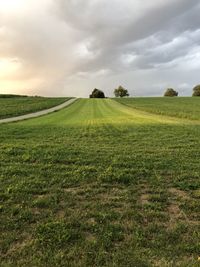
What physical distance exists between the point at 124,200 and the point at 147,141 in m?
7.88

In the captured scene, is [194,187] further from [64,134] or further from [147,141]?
[64,134]

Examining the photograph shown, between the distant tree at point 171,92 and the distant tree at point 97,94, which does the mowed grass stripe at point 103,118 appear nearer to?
the distant tree at point 97,94

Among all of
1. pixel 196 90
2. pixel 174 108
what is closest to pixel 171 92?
pixel 196 90

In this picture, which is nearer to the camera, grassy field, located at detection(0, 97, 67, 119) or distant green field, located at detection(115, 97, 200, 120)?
distant green field, located at detection(115, 97, 200, 120)

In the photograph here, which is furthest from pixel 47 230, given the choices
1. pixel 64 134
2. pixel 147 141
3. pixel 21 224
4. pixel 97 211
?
pixel 64 134

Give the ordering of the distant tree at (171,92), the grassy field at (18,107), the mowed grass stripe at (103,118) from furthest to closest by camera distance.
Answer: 1. the distant tree at (171,92)
2. the grassy field at (18,107)
3. the mowed grass stripe at (103,118)

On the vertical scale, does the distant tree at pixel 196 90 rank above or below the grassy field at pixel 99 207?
below

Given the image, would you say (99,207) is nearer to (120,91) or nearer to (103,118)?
(103,118)

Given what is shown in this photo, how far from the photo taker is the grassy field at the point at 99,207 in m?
4.78

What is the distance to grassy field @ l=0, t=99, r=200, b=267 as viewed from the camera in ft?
15.7

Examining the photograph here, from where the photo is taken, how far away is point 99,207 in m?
6.46

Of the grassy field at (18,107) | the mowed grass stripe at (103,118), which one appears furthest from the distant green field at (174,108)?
the grassy field at (18,107)

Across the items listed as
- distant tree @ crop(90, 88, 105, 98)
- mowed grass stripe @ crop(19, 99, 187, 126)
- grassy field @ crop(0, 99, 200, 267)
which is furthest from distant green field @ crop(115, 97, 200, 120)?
distant tree @ crop(90, 88, 105, 98)

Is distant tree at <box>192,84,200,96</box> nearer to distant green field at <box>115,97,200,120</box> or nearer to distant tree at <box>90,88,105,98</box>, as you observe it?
distant tree at <box>90,88,105,98</box>
